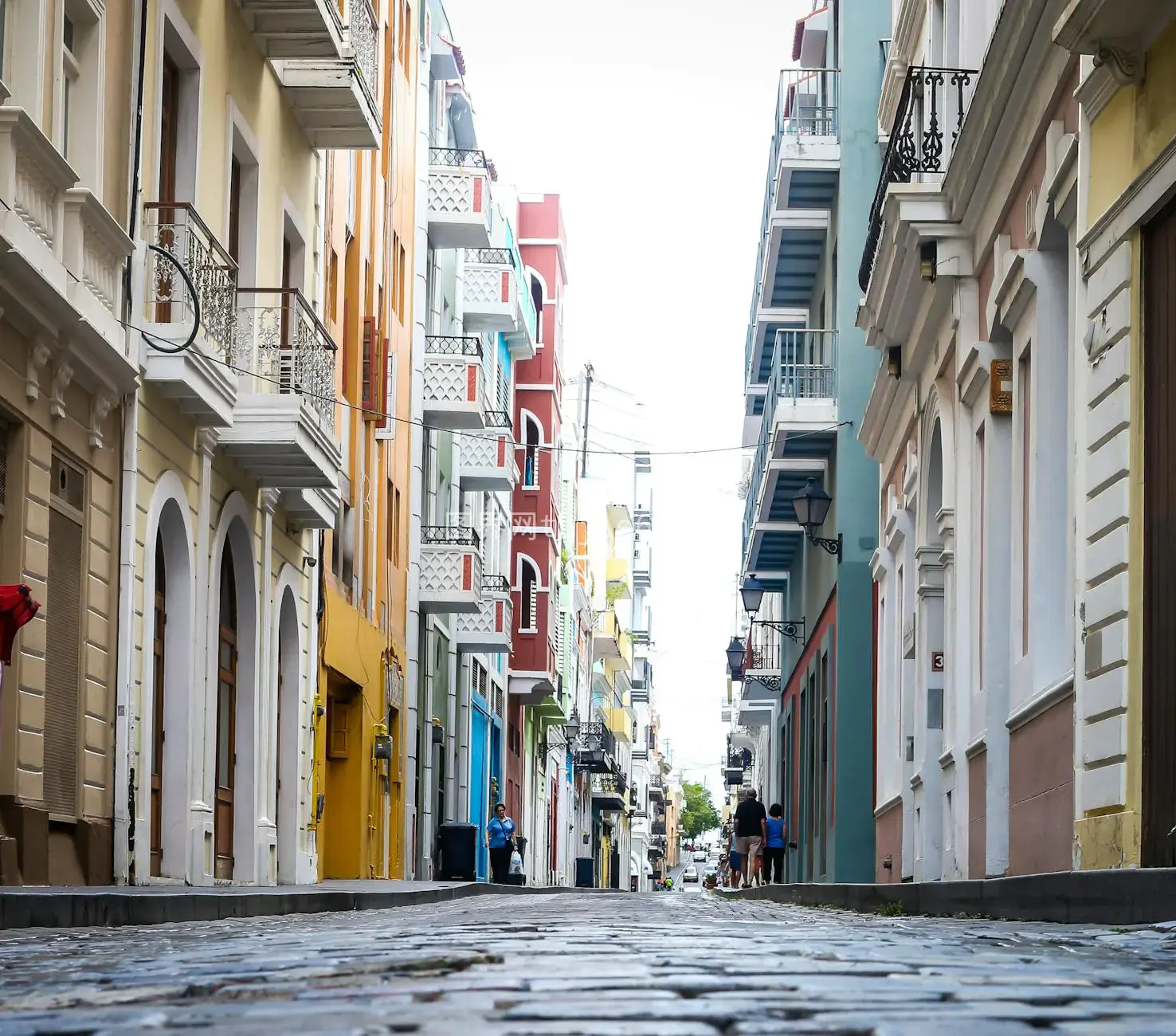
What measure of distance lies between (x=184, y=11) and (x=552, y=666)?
31646 millimetres

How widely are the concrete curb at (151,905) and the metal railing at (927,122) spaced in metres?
7.39

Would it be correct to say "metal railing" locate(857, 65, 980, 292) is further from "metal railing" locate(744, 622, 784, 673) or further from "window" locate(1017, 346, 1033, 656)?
"metal railing" locate(744, 622, 784, 673)

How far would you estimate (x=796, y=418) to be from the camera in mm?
27000

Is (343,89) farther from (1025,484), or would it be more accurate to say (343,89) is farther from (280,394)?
(1025,484)

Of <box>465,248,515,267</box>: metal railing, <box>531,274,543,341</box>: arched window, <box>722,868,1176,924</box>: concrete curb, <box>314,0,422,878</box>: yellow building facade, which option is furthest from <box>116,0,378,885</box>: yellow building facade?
<box>531,274,543,341</box>: arched window

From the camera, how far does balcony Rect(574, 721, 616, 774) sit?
67.7m

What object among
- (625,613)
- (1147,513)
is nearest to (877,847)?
(1147,513)

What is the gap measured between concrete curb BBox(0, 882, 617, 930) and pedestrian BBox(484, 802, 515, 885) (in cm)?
1869

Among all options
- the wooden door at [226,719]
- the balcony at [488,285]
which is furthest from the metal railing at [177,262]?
the balcony at [488,285]

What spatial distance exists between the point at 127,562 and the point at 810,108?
14.5 m

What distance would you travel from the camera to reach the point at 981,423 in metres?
16.2

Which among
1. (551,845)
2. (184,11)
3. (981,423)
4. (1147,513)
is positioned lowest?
(551,845)

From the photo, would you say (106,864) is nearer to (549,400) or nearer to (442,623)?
(442,623)

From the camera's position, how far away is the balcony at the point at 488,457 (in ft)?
119
